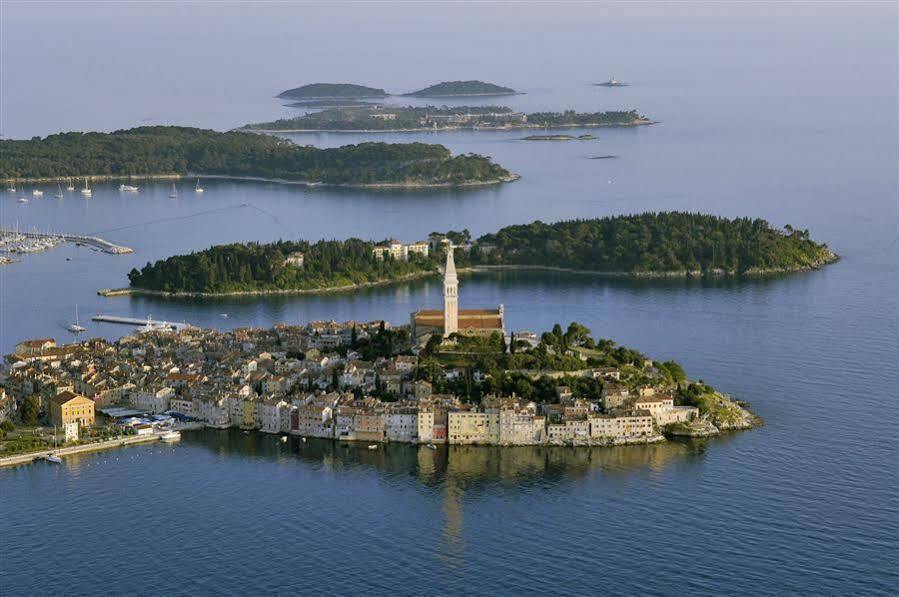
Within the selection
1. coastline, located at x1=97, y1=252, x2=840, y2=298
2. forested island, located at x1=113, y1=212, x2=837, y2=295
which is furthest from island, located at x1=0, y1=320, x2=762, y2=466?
forested island, located at x1=113, y1=212, x2=837, y2=295

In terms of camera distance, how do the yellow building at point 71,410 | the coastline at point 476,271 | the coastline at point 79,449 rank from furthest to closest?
the coastline at point 476,271
the yellow building at point 71,410
the coastline at point 79,449

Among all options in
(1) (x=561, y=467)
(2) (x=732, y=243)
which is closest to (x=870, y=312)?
(2) (x=732, y=243)

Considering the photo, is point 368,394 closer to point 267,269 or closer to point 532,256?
point 267,269

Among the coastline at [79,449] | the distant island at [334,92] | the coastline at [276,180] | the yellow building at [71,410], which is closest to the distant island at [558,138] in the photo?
the coastline at [276,180]

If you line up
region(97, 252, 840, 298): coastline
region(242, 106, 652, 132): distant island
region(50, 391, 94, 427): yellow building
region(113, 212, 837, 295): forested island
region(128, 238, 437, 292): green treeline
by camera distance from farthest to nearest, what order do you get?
region(242, 106, 652, 132): distant island → region(113, 212, 837, 295): forested island → region(128, 238, 437, 292): green treeline → region(97, 252, 840, 298): coastline → region(50, 391, 94, 427): yellow building

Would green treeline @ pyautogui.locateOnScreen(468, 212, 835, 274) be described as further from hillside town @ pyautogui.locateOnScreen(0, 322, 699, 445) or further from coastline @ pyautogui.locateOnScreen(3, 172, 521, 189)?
coastline @ pyautogui.locateOnScreen(3, 172, 521, 189)

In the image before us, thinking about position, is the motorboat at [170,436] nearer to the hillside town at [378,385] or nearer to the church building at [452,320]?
the hillside town at [378,385]
